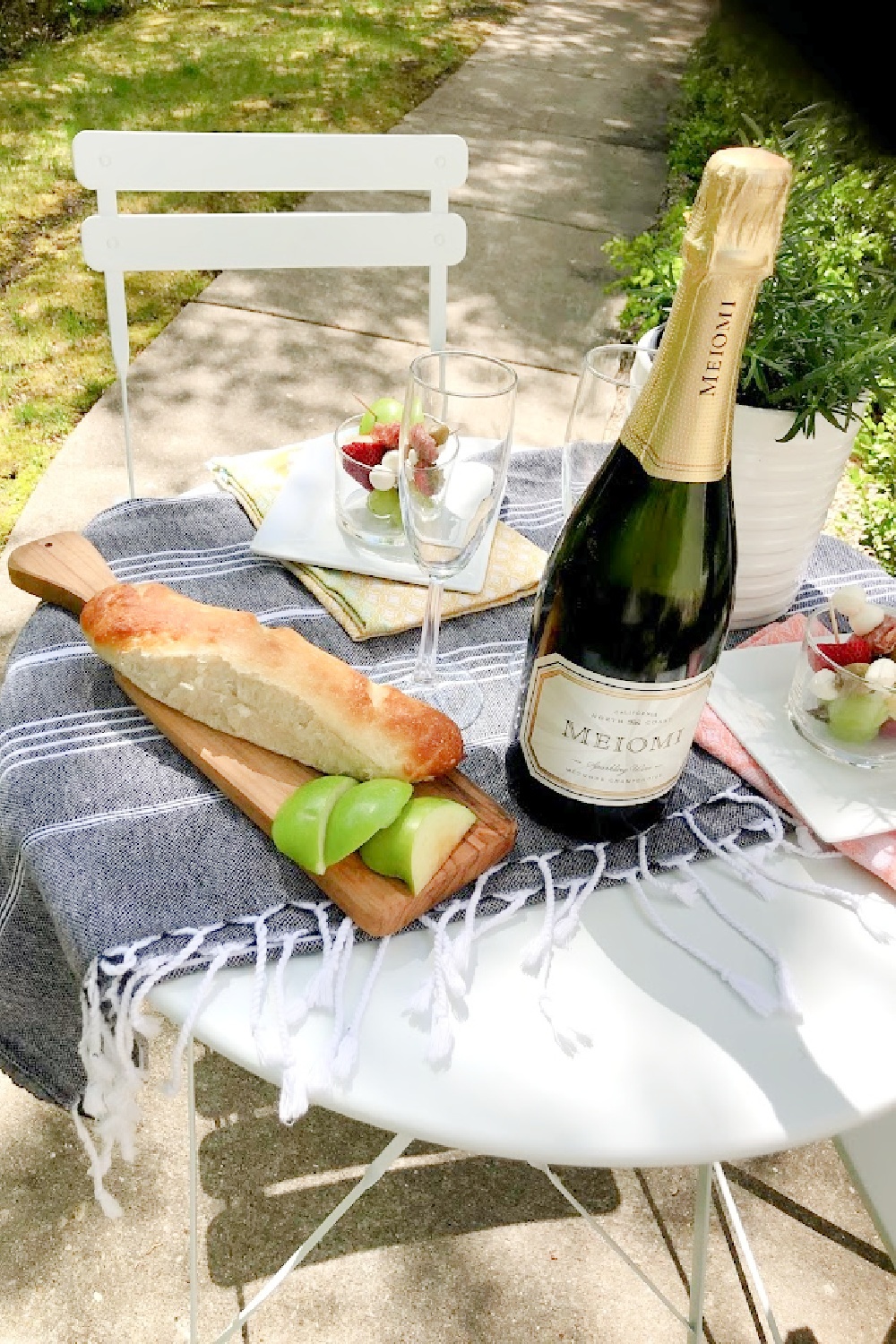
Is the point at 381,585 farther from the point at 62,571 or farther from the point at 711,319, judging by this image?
the point at 711,319

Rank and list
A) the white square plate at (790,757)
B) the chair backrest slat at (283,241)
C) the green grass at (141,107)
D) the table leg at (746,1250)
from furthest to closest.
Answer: the green grass at (141,107)
the chair backrest slat at (283,241)
the table leg at (746,1250)
the white square plate at (790,757)

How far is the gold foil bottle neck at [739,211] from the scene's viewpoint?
2.31 feet

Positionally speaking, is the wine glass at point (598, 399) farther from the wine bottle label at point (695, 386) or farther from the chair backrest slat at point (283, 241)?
the chair backrest slat at point (283, 241)

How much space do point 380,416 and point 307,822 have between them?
2.25ft

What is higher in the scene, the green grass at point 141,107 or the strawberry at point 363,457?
the strawberry at point 363,457

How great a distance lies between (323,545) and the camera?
1324 mm

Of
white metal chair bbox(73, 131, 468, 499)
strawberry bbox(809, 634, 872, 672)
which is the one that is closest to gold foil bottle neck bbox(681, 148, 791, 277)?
strawberry bbox(809, 634, 872, 672)

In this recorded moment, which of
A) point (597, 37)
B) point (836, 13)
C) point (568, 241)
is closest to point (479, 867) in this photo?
point (836, 13)

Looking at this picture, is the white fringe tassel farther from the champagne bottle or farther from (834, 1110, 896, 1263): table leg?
(834, 1110, 896, 1263): table leg

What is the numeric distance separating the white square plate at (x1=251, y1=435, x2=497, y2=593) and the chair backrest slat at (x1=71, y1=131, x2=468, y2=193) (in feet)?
2.11

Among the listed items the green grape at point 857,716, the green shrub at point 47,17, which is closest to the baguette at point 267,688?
the green grape at point 857,716

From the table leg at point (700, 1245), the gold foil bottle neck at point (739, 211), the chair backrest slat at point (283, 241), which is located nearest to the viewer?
the gold foil bottle neck at point (739, 211)

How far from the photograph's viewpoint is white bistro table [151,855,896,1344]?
0.82 metres

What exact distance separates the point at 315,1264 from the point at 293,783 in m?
1.03
